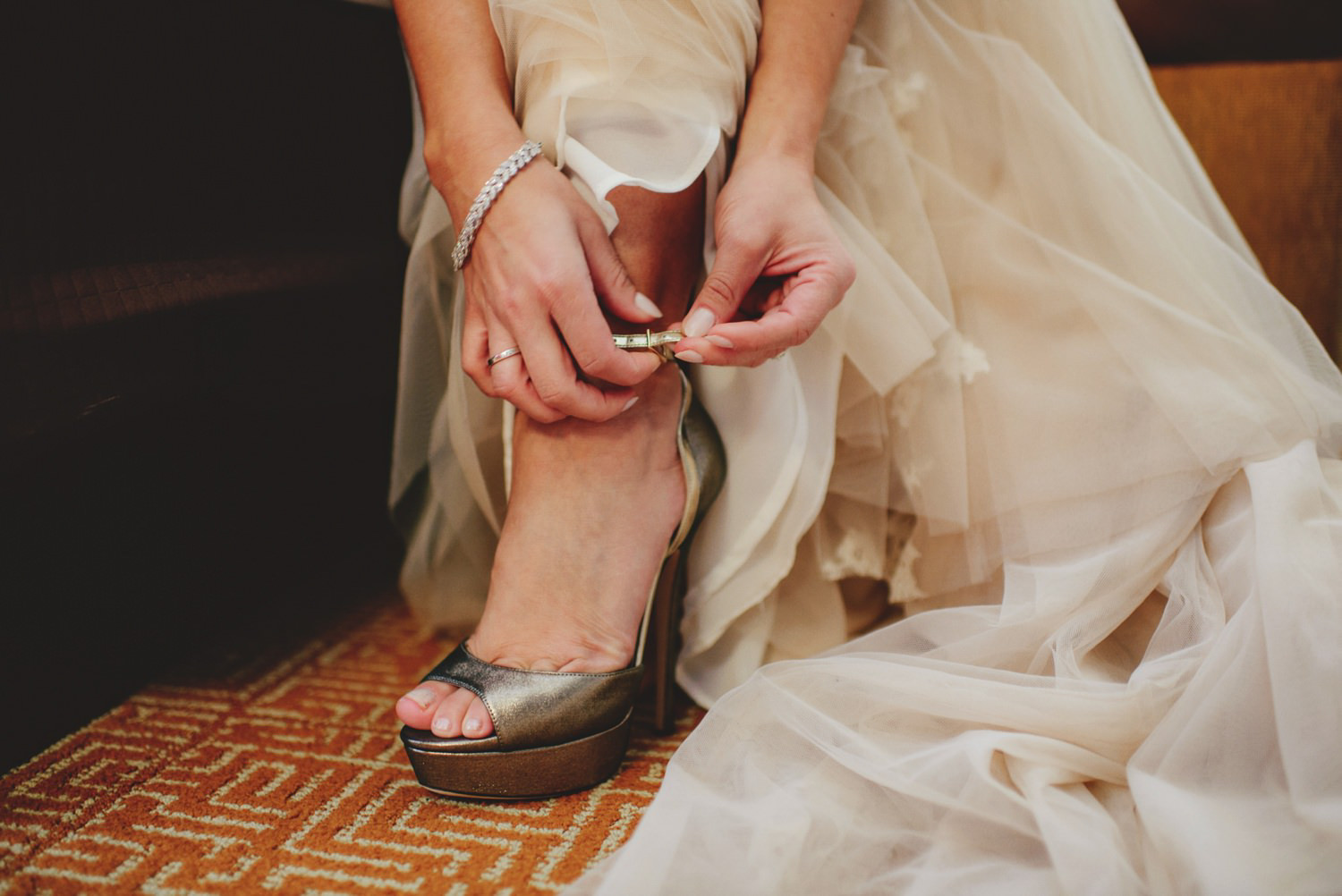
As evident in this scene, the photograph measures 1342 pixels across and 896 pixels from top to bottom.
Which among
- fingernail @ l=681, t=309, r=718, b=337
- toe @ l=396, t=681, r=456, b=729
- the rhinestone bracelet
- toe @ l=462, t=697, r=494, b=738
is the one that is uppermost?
the rhinestone bracelet

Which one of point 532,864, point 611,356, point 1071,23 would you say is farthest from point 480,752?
point 1071,23

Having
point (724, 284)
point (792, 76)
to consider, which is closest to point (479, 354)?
point (724, 284)

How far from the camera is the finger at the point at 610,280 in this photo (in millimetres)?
479

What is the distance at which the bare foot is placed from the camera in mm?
518

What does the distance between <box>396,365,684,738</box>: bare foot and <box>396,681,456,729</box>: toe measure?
0.03 m

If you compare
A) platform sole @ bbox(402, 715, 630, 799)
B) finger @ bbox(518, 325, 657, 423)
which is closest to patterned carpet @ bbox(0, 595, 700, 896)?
platform sole @ bbox(402, 715, 630, 799)

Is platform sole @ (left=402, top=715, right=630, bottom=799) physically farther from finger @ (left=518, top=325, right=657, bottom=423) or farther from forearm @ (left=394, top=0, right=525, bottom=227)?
forearm @ (left=394, top=0, right=525, bottom=227)

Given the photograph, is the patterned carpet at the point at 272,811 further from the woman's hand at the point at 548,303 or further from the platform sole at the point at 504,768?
the woman's hand at the point at 548,303

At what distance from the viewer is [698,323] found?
475mm

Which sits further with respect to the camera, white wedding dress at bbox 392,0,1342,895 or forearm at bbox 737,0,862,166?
forearm at bbox 737,0,862,166

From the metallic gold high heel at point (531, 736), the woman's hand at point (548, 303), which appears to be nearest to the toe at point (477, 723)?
the metallic gold high heel at point (531, 736)

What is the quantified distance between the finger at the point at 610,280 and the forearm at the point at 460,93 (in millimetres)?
63

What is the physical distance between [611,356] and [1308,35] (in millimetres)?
847

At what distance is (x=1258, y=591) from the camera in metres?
0.44
